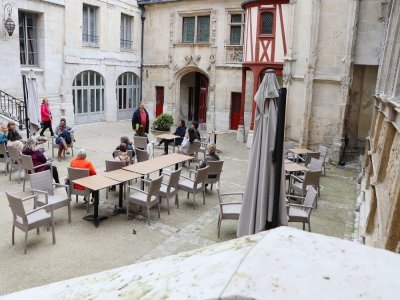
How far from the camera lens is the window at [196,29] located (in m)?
19.8

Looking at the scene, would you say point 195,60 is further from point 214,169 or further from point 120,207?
point 120,207

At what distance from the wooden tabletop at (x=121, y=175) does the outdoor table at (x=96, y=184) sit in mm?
139

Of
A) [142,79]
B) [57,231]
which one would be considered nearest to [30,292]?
[57,231]

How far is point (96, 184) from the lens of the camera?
7043 mm

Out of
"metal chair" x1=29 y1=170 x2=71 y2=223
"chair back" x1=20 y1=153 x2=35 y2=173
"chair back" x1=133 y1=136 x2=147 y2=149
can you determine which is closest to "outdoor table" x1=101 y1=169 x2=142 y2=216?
"metal chair" x1=29 y1=170 x2=71 y2=223

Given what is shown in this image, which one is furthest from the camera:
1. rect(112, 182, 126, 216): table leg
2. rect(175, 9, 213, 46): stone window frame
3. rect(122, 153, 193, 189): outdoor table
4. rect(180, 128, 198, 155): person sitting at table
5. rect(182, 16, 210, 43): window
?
rect(182, 16, 210, 43): window

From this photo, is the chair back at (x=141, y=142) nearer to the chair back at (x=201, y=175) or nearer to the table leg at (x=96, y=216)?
the chair back at (x=201, y=175)

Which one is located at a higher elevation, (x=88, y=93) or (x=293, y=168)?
(x=88, y=93)

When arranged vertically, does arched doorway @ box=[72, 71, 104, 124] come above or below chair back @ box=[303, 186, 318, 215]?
above

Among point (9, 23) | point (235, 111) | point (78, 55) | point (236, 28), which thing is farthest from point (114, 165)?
point (236, 28)

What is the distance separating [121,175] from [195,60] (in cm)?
1358

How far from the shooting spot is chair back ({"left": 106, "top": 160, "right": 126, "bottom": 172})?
8.45 metres

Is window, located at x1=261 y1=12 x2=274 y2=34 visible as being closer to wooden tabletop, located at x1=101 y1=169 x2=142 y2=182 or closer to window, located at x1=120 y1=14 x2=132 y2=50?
window, located at x1=120 y1=14 x2=132 y2=50

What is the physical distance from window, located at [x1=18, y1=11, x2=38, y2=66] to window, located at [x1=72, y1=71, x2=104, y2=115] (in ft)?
8.15
